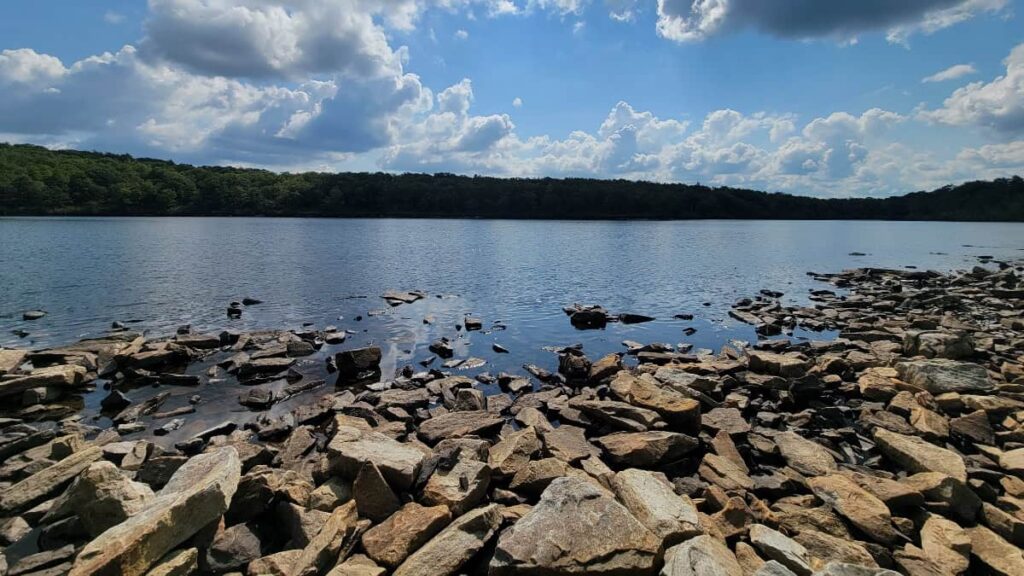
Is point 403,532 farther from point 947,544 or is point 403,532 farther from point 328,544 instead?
point 947,544

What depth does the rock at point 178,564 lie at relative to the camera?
6.27m

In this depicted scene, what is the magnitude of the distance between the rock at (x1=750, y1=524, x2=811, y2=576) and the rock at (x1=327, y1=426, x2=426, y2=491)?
17.3ft

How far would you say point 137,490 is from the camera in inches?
303

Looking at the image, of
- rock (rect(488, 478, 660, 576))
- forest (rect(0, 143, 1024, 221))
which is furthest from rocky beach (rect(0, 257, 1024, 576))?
forest (rect(0, 143, 1024, 221))

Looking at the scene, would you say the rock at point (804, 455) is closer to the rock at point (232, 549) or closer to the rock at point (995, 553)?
the rock at point (995, 553)

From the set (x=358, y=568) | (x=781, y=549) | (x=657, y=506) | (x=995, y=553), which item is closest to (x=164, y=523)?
(x=358, y=568)

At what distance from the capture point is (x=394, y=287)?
3825cm

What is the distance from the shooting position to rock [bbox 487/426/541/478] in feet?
29.8

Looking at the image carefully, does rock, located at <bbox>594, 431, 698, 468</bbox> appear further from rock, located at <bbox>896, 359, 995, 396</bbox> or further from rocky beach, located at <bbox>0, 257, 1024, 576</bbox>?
rock, located at <bbox>896, 359, 995, 396</bbox>

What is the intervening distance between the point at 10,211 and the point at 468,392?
573 ft

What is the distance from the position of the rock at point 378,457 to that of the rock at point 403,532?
2.89 ft

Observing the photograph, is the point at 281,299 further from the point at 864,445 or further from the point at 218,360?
the point at 864,445

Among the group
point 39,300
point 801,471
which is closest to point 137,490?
point 801,471

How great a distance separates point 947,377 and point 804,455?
6561mm
